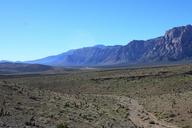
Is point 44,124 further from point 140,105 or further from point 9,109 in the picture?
point 140,105

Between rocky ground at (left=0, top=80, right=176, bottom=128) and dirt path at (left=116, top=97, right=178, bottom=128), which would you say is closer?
rocky ground at (left=0, top=80, right=176, bottom=128)

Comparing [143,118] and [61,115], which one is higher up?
[61,115]

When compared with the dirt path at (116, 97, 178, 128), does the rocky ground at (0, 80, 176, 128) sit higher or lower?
higher

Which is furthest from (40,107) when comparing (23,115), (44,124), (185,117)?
(185,117)

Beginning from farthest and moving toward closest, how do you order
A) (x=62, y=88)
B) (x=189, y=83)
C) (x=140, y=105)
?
(x=62, y=88), (x=189, y=83), (x=140, y=105)

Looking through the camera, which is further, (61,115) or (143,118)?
(143,118)

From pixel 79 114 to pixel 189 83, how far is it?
123 feet

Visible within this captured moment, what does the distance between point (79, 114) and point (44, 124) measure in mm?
7742

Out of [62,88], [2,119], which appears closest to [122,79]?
[62,88]

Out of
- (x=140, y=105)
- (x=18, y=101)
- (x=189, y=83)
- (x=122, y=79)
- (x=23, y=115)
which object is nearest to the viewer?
(x=23, y=115)

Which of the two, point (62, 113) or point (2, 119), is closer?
point (2, 119)

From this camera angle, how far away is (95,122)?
108 feet

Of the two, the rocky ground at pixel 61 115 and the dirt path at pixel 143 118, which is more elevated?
the rocky ground at pixel 61 115

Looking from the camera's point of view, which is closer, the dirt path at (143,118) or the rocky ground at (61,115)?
the rocky ground at (61,115)
